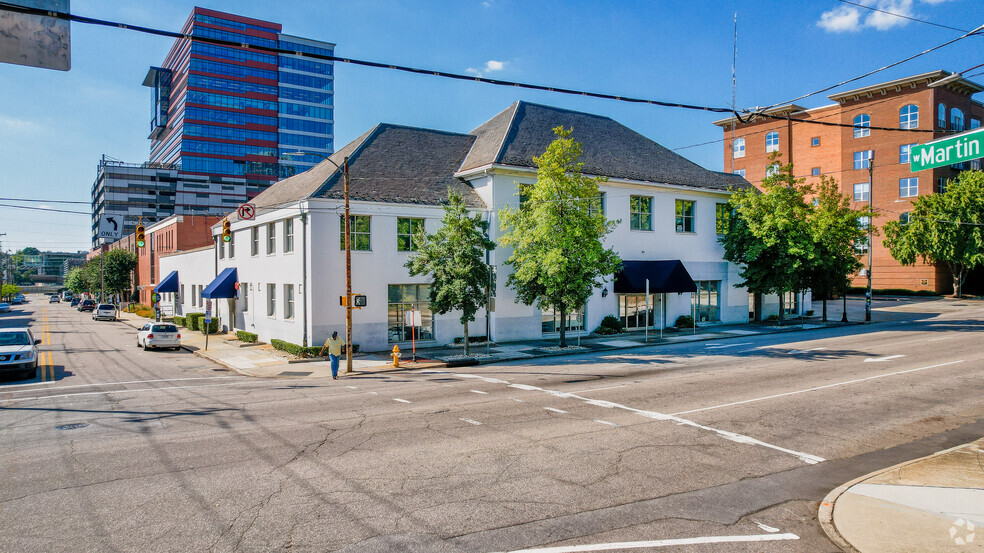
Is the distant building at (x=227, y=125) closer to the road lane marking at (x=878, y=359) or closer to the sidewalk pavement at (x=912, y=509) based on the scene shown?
the road lane marking at (x=878, y=359)

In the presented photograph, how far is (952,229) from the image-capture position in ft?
164

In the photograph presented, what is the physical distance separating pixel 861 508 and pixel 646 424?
4859mm

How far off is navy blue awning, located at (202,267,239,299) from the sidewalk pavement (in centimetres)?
3118

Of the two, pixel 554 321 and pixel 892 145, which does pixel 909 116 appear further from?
pixel 554 321

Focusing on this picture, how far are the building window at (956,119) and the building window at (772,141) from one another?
15.4 metres

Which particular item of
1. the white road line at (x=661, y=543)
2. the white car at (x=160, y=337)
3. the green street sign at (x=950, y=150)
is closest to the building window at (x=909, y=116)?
the green street sign at (x=950, y=150)

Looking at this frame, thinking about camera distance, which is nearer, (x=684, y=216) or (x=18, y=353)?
(x=18, y=353)

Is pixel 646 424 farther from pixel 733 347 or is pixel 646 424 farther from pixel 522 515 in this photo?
A: pixel 733 347

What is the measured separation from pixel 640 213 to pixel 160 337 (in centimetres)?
2636

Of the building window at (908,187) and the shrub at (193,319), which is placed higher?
the building window at (908,187)

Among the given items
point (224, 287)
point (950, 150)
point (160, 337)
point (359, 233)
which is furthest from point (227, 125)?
point (950, 150)

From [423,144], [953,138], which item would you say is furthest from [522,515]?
[423,144]

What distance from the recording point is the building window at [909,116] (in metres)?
53.2

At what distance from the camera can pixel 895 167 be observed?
55.3m
